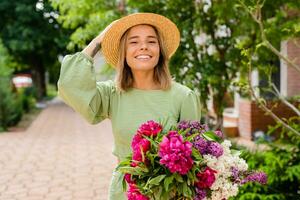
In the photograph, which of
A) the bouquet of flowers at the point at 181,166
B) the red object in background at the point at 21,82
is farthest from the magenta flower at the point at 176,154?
the red object in background at the point at 21,82

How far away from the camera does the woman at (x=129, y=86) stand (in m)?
2.17

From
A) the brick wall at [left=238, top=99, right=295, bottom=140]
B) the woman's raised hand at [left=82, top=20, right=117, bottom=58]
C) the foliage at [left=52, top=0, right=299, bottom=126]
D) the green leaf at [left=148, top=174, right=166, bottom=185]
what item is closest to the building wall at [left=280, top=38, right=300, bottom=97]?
the brick wall at [left=238, top=99, right=295, bottom=140]

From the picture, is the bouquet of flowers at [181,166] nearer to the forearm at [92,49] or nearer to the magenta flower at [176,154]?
the magenta flower at [176,154]

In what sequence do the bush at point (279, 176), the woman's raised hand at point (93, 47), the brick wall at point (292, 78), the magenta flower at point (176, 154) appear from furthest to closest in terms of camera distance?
1. the brick wall at point (292, 78)
2. the bush at point (279, 176)
3. the woman's raised hand at point (93, 47)
4. the magenta flower at point (176, 154)

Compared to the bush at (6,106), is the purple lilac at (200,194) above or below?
above

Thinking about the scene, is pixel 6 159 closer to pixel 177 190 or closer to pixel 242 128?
pixel 242 128

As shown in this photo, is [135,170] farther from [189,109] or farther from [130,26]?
[130,26]

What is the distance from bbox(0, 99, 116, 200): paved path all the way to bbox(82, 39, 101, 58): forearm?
3.62 m

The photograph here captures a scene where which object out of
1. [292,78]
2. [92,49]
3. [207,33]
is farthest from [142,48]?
[292,78]

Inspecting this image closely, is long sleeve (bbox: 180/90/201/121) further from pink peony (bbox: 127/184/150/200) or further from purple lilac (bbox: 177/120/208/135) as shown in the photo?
pink peony (bbox: 127/184/150/200)

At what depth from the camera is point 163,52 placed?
231cm

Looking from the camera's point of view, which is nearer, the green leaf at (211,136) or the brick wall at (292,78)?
the green leaf at (211,136)

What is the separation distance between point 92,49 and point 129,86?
263 millimetres

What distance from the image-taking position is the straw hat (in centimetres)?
224
